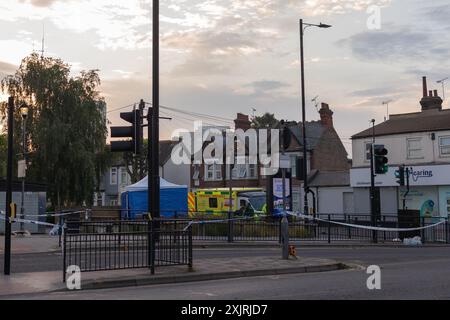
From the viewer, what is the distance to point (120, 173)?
71875 mm

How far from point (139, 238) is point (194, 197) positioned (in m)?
32.4

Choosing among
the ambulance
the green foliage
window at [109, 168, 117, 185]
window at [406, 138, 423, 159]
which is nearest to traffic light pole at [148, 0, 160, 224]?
the ambulance

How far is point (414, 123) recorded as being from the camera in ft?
143

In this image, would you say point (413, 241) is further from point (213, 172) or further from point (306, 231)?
point (213, 172)

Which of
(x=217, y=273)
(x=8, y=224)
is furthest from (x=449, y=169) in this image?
(x=8, y=224)

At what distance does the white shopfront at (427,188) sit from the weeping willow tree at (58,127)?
851 inches

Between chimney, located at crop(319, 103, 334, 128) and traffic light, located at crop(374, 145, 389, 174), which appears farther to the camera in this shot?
chimney, located at crop(319, 103, 334, 128)

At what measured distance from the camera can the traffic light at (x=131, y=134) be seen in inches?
520

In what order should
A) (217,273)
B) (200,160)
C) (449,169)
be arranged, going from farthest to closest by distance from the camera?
(200,160), (449,169), (217,273)

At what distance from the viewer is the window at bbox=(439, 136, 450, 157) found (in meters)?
40.4

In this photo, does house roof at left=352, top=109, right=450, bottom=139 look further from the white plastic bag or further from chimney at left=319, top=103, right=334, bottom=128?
the white plastic bag

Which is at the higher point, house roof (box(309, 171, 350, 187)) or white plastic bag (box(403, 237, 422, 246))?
house roof (box(309, 171, 350, 187))

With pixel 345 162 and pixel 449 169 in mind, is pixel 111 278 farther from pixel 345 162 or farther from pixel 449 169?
pixel 345 162

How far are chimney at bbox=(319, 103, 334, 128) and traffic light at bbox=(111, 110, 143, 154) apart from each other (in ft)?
142
